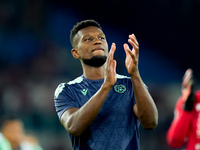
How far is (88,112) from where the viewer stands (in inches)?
97.2

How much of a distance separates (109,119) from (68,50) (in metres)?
6.41

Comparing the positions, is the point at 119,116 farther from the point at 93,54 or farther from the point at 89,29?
the point at 89,29

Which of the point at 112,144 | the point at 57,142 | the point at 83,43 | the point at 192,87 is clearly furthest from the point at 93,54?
the point at 57,142

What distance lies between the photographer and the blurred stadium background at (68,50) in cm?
787

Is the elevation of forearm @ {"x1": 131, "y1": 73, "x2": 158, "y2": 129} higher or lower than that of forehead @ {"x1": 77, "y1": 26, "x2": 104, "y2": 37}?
lower

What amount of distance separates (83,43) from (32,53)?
6.09 m

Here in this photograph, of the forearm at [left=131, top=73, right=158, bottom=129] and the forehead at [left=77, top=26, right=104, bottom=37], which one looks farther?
the forehead at [left=77, top=26, right=104, bottom=37]

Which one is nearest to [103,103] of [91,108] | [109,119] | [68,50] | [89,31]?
[109,119]

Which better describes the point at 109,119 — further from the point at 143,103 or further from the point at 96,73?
the point at 96,73

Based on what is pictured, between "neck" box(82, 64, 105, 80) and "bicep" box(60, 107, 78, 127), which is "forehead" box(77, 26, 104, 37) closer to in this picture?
"neck" box(82, 64, 105, 80)

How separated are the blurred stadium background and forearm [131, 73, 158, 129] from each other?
200 inches

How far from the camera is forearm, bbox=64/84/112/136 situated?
8.09ft

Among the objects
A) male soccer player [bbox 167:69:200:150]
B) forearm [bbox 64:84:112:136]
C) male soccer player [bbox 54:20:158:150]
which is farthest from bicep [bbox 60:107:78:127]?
male soccer player [bbox 167:69:200:150]

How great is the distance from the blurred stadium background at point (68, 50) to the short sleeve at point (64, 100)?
4.92m
